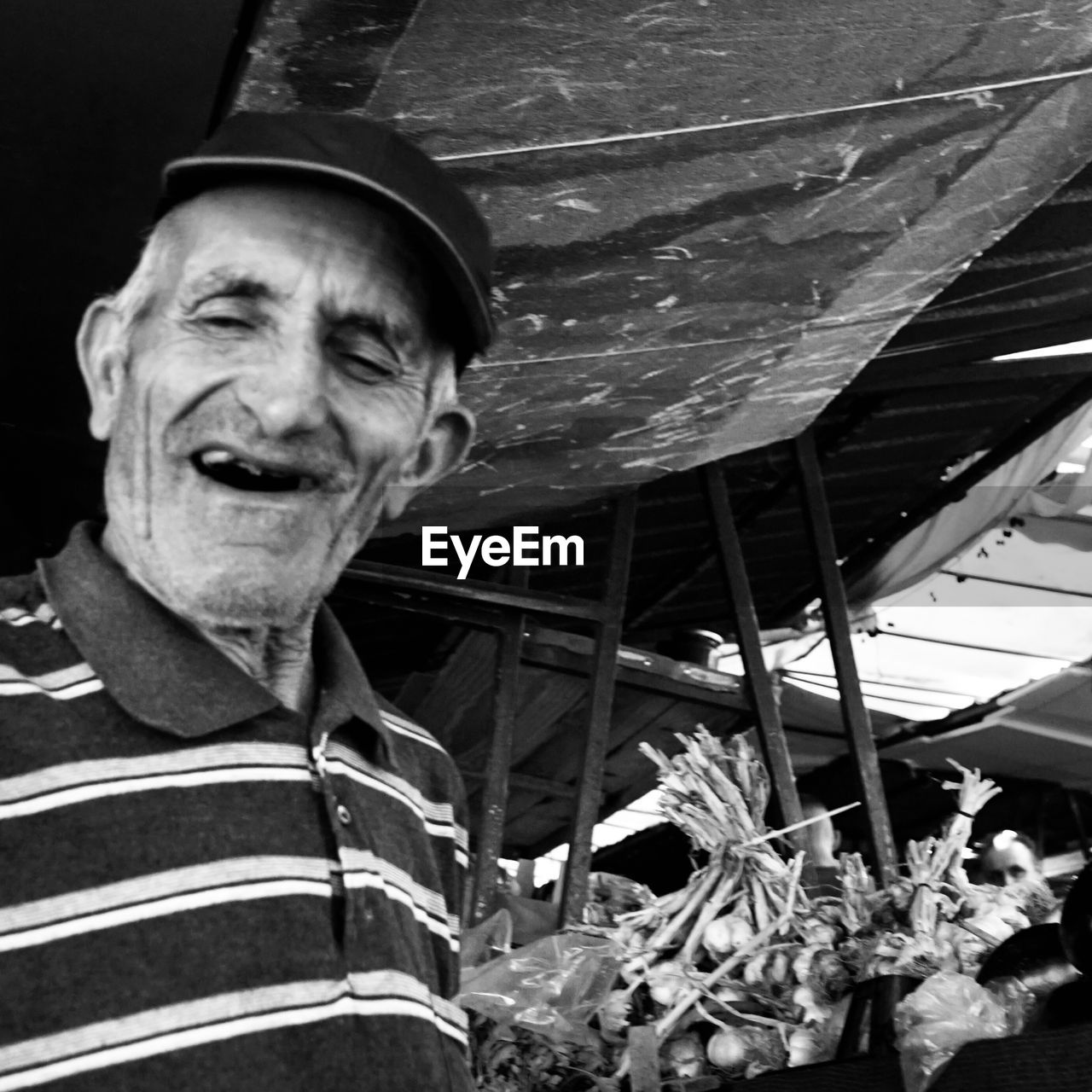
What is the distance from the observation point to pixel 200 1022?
938mm

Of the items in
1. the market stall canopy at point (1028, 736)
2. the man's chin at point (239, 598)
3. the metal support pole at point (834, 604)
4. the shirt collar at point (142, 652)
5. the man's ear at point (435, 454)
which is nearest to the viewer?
the shirt collar at point (142, 652)

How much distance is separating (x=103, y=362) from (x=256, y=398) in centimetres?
20

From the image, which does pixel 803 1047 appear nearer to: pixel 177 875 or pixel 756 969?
pixel 756 969

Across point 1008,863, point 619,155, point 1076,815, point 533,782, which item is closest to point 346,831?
point 619,155

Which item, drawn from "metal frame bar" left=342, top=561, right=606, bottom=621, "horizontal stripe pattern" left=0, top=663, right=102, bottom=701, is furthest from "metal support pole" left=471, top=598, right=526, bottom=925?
"horizontal stripe pattern" left=0, top=663, right=102, bottom=701

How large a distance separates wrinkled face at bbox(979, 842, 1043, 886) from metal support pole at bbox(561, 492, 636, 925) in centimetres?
105

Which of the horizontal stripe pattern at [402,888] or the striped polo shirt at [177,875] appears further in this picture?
the horizontal stripe pattern at [402,888]

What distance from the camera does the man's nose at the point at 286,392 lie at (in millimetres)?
1110

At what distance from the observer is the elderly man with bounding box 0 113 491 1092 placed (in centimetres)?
93

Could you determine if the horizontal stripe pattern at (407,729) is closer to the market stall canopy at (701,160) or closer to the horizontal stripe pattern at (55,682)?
the horizontal stripe pattern at (55,682)

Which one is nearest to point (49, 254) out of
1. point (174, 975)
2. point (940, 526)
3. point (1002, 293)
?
point (174, 975)

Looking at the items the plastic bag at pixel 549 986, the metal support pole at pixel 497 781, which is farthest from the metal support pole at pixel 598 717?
the plastic bag at pixel 549 986

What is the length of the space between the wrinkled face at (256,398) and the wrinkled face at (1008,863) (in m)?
2.61

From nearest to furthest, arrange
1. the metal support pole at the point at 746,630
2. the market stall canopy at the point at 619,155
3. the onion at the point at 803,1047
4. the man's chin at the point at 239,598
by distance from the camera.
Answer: the man's chin at the point at 239,598, the market stall canopy at the point at 619,155, the onion at the point at 803,1047, the metal support pole at the point at 746,630
